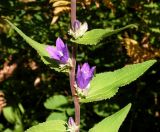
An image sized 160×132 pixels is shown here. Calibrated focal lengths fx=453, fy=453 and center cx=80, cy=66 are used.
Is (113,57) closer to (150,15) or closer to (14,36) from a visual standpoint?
(150,15)

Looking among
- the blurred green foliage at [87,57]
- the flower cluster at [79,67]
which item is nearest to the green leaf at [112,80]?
the flower cluster at [79,67]

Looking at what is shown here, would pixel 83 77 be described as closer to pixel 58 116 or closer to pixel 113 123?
pixel 113 123

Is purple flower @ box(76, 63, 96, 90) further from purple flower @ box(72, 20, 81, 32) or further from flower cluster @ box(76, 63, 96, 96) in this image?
purple flower @ box(72, 20, 81, 32)

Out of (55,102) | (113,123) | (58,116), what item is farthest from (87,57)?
(113,123)

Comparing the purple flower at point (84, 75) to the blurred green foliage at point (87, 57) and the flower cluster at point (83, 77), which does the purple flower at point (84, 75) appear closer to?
the flower cluster at point (83, 77)

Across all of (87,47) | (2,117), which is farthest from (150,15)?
(2,117)

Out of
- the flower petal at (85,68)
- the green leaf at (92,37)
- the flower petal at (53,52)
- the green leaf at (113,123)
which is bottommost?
the green leaf at (113,123)
